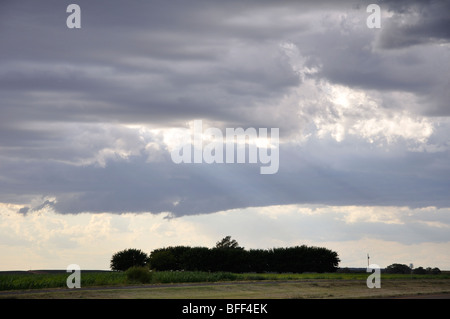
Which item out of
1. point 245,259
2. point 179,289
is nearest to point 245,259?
point 245,259

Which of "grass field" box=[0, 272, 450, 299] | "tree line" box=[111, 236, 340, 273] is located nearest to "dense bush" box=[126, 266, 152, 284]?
"grass field" box=[0, 272, 450, 299]

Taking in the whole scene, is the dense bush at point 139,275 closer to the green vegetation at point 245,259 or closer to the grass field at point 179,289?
the grass field at point 179,289

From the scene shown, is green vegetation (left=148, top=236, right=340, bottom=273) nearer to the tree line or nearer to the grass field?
the tree line

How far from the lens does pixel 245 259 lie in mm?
132750

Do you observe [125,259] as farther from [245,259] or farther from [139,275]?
[139,275]

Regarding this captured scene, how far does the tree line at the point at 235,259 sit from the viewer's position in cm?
13188

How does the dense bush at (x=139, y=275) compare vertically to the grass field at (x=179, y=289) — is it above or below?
above

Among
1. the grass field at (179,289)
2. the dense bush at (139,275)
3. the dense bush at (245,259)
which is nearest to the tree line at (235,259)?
the dense bush at (245,259)

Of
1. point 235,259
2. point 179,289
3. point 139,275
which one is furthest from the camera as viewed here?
point 235,259

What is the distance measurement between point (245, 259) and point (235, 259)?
83.4 inches

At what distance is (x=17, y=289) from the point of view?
6612cm
